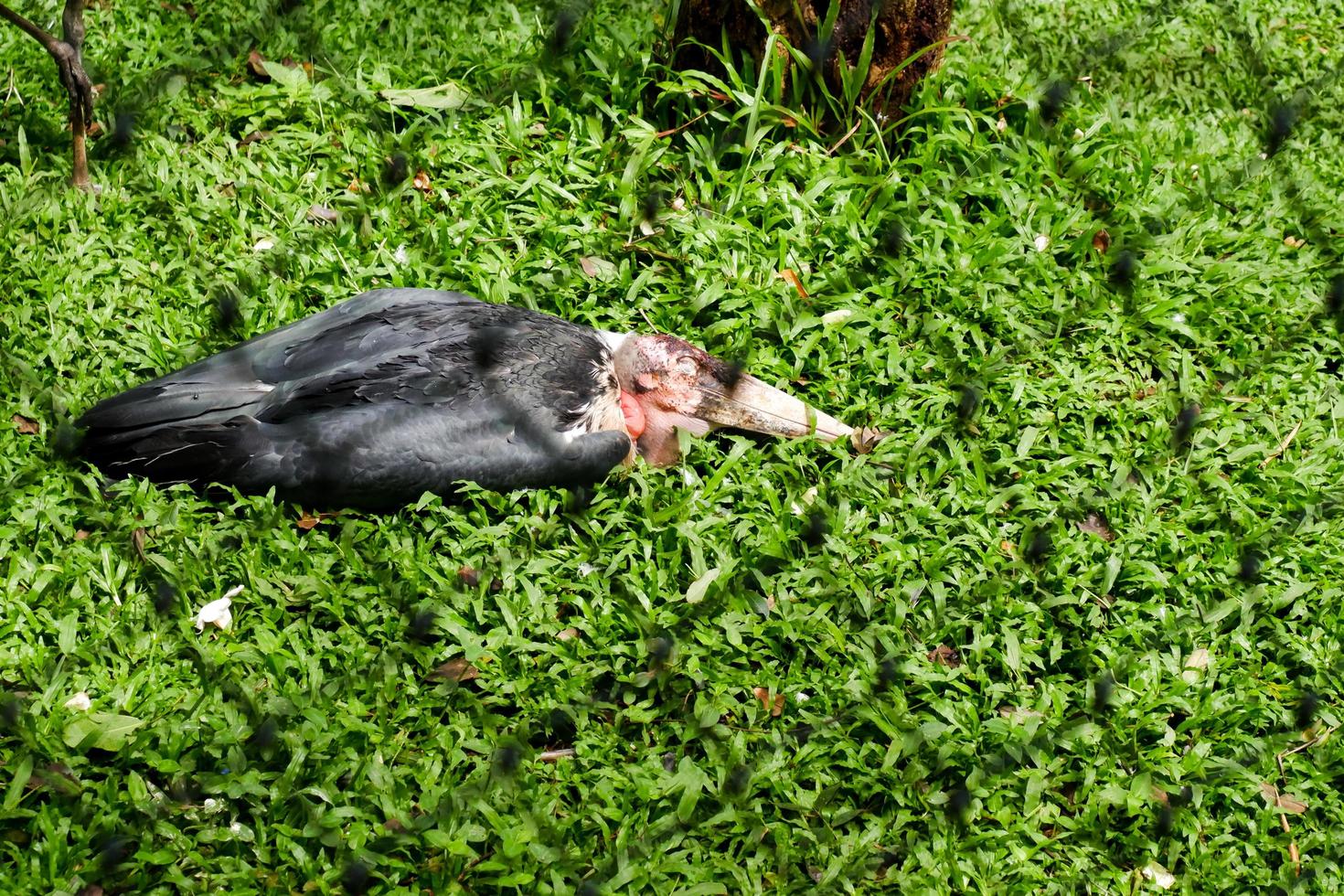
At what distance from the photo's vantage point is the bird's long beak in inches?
168

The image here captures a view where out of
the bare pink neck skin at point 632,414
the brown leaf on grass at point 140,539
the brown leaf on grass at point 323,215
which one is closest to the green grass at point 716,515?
the brown leaf on grass at point 140,539

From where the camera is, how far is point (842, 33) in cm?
495

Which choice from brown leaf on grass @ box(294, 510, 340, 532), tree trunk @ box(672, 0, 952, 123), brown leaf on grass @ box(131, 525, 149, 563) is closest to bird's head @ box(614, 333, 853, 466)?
brown leaf on grass @ box(294, 510, 340, 532)

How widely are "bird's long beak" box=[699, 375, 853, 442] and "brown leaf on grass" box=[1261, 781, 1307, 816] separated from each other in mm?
1706


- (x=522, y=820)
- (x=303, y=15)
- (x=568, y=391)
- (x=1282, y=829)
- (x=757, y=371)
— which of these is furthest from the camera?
(x=303, y=15)

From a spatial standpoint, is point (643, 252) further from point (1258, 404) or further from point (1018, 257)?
point (1258, 404)

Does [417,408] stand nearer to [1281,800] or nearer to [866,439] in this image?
[866,439]

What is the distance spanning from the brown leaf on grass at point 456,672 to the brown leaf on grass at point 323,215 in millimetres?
2082

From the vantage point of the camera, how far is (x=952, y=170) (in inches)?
200

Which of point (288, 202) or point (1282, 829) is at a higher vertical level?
point (288, 202)

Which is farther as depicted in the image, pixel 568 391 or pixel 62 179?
pixel 62 179

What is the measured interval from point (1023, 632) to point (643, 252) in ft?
6.87

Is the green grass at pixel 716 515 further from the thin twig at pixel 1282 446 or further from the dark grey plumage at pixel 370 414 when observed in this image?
the dark grey plumage at pixel 370 414

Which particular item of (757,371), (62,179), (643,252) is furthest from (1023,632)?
(62,179)
